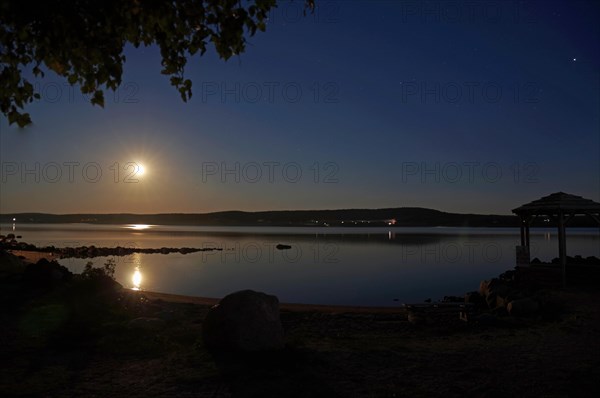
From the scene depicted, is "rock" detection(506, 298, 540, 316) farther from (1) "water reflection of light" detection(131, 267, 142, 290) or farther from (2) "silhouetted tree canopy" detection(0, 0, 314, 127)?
(1) "water reflection of light" detection(131, 267, 142, 290)

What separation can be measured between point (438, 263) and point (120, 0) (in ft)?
180

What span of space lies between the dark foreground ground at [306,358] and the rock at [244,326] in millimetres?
348

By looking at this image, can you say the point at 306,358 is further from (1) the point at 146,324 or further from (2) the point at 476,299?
(2) the point at 476,299

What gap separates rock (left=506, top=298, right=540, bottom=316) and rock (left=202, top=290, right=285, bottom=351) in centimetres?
901

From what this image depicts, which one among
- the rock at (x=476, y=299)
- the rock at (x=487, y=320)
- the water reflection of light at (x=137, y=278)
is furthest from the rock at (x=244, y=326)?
the water reflection of light at (x=137, y=278)

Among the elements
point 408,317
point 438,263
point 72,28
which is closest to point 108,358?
point 72,28

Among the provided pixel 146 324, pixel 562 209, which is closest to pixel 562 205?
pixel 562 209

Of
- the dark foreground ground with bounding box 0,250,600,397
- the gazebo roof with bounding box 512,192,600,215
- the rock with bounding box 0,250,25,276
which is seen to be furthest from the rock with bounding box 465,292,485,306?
the rock with bounding box 0,250,25,276

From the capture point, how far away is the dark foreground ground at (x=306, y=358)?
292 inches

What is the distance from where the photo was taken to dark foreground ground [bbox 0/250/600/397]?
292 inches

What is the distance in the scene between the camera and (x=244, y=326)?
9.79 meters

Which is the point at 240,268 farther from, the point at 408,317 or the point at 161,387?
the point at 161,387

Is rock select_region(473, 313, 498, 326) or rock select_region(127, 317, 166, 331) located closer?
rock select_region(127, 317, 166, 331)

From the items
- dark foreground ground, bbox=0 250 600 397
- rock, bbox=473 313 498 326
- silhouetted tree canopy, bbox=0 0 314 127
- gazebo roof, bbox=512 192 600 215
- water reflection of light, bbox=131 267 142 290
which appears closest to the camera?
silhouetted tree canopy, bbox=0 0 314 127
